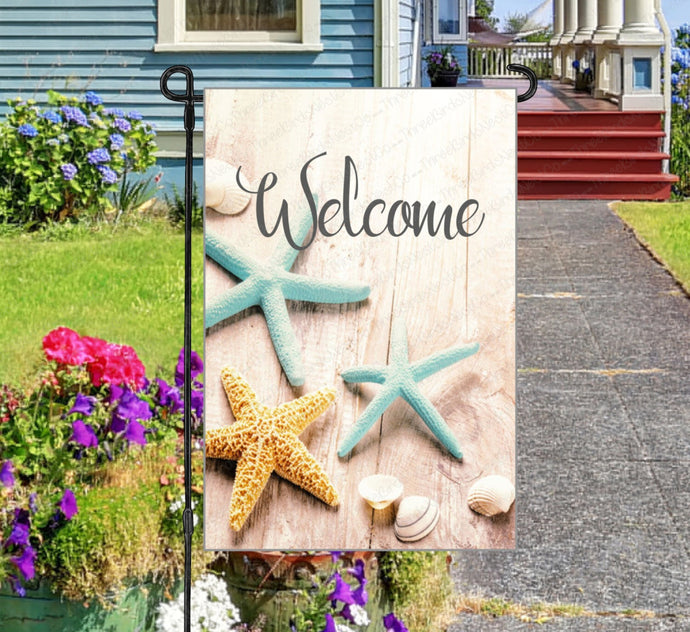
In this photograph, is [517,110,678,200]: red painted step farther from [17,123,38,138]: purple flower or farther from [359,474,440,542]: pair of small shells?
Result: [359,474,440,542]: pair of small shells

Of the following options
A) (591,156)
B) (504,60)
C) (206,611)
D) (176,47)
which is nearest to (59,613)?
(206,611)

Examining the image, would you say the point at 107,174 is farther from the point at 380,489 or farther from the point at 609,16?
the point at 609,16

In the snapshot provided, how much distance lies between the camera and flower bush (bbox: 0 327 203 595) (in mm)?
2525

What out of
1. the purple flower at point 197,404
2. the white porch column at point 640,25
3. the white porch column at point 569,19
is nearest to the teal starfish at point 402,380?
the purple flower at point 197,404

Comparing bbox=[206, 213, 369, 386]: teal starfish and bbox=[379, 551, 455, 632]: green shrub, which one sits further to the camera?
bbox=[379, 551, 455, 632]: green shrub

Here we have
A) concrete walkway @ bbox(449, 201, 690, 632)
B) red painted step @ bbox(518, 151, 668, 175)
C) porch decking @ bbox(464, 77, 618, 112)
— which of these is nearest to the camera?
concrete walkway @ bbox(449, 201, 690, 632)

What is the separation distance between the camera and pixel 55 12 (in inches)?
366

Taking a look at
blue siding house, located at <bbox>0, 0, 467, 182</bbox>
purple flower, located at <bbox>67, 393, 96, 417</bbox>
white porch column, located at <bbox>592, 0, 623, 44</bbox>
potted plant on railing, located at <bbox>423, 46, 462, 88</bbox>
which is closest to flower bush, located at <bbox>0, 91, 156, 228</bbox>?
blue siding house, located at <bbox>0, 0, 467, 182</bbox>

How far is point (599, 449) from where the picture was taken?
4.66 m

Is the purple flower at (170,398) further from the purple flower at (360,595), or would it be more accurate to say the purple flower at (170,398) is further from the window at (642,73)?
the window at (642,73)

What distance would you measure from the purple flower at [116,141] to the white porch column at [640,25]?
509cm

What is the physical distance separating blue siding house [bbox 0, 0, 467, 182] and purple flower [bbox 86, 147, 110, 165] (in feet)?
2.74

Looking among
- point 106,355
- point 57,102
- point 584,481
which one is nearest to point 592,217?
point 57,102

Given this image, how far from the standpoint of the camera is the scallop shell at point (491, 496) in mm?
1857
